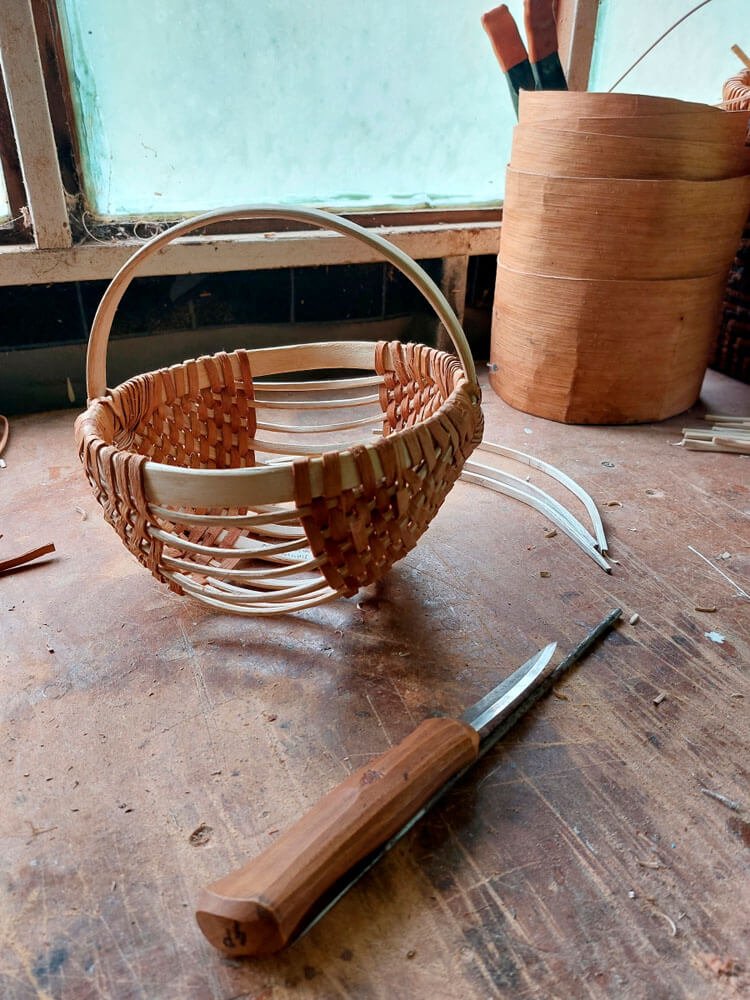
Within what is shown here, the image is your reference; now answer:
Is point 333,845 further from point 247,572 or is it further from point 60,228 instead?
point 60,228

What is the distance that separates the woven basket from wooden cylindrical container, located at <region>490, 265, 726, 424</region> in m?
0.53

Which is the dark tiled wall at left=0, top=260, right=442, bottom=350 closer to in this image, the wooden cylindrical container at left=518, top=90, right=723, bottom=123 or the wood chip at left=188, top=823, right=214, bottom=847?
the wooden cylindrical container at left=518, top=90, right=723, bottom=123

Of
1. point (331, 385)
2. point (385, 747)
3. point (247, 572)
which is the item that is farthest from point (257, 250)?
point (385, 747)

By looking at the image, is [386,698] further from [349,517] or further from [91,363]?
[91,363]

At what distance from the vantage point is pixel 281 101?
4.79 ft

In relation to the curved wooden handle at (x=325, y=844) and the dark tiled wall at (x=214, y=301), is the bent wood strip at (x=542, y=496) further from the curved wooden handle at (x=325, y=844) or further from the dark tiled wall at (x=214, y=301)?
the dark tiled wall at (x=214, y=301)

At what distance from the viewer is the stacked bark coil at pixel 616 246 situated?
1178 mm

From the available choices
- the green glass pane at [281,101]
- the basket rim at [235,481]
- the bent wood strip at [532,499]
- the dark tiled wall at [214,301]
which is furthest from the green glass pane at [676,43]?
the basket rim at [235,481]

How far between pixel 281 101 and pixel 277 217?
92 centimetres

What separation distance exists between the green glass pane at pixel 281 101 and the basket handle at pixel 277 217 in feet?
2.57

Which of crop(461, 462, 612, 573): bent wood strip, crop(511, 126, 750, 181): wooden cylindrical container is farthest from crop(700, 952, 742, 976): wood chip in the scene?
crop(511, 126, 750, 181): wooden cylindrical container

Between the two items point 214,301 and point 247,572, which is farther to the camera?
point 214,301

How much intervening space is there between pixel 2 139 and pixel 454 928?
1420 mm

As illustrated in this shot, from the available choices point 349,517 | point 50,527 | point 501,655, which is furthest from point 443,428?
point 50,527
